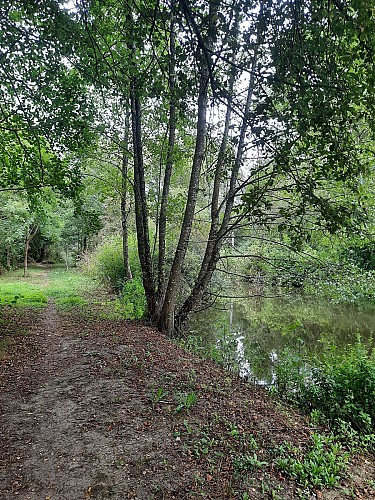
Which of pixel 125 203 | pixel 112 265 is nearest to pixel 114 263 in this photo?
pixel 112 265

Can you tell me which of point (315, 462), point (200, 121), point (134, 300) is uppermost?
point (200, 121)

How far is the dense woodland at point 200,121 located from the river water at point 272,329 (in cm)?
142

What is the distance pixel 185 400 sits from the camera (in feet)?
14.7

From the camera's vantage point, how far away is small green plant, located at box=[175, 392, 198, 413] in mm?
4320

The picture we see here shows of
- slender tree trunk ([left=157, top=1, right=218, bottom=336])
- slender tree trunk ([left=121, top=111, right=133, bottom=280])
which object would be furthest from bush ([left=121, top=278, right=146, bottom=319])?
slender tree trunk ([left=157, top=1, right=218, bottom=336])

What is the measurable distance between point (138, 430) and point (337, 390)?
10.9 feet

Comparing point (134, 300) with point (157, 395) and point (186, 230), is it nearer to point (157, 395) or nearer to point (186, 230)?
point (186, 230)

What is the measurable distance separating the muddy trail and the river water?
1.42m

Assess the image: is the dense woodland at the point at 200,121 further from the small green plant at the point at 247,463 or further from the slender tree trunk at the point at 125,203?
the small green plant at the point at 247,463

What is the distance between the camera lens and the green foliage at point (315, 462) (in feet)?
10.9

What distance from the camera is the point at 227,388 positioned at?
17.4 feet

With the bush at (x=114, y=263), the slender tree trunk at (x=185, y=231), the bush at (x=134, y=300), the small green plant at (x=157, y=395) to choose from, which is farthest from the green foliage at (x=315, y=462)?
the bush at (x=114, y=263)

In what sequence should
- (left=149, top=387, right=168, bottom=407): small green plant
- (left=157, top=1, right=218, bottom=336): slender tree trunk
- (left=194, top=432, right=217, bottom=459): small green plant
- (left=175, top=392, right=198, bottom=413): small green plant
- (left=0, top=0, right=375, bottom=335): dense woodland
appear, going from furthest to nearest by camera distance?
(left=157, top=1, right=218, bottom=336): slender tree trunk → (left=149, top=387, right=168, bottom=407): small green plant → (left=175, top=392, right=198, bottom=413): small green plant → (left=194, top=432, right=217, bottom=459): small green plant → (left=0, top=0, right=375, bottom=335): dense woodland

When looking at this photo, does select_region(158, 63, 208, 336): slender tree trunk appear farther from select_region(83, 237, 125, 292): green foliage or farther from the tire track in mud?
select_region(83, 237, 125, 292): green foliage
